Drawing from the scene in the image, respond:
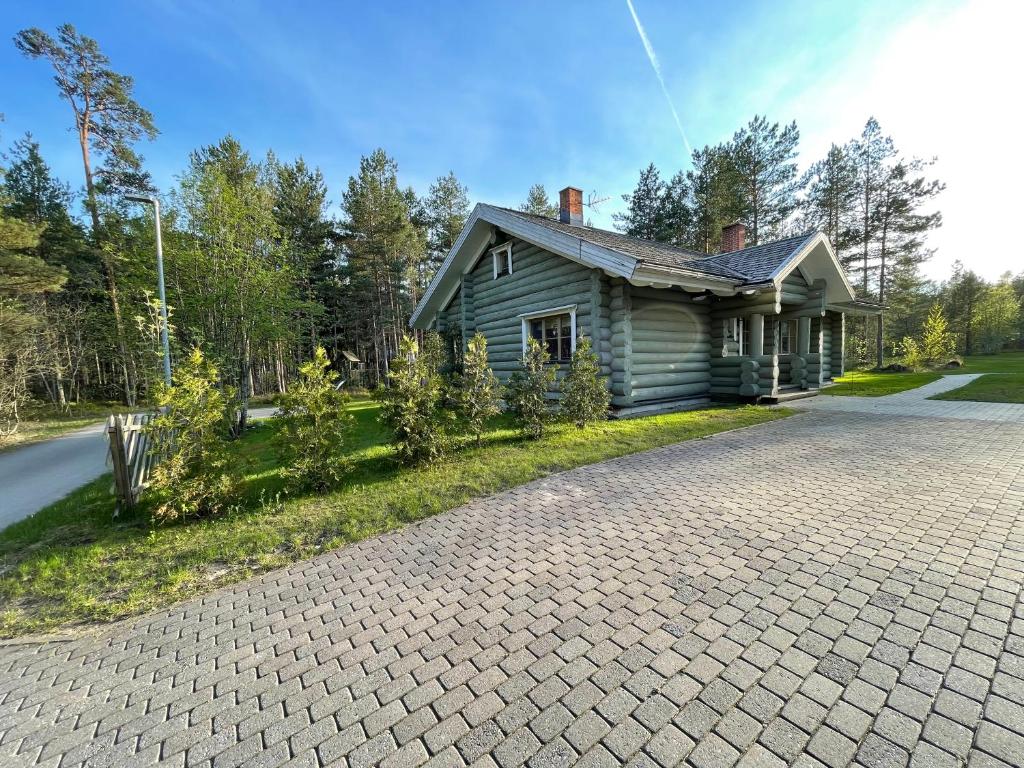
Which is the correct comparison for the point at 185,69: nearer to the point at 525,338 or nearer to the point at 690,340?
Result: the point at 525,338

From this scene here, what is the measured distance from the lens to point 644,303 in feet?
29.5

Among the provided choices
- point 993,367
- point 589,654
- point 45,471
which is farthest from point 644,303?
point 993,367

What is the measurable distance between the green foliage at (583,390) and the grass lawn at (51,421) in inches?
550

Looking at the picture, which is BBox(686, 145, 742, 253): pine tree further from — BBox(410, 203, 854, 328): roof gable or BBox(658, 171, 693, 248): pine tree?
BBox(410, 203, 854, 328): roof gable

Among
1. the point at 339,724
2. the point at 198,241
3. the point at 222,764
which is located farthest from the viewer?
the point at 198,241

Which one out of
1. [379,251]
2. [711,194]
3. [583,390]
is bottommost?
[583,390]

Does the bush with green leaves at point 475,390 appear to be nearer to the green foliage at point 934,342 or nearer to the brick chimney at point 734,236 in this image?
the brick chimney at point 734,236

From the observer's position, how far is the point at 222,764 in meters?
1.55

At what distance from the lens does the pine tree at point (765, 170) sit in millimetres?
21797

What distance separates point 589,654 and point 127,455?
18.7 ft

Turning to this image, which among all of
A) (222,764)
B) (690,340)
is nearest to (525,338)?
(690,340)

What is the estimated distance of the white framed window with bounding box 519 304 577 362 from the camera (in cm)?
944

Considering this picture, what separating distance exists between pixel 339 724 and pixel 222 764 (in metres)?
0.44

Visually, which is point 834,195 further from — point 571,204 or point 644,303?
point 644,303
